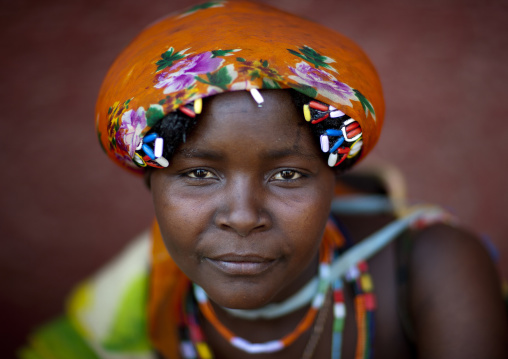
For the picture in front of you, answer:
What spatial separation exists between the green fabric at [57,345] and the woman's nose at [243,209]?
3.41 ft

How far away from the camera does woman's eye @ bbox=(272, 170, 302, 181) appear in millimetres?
1245

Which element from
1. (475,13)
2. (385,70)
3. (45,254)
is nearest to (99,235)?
(45,254)

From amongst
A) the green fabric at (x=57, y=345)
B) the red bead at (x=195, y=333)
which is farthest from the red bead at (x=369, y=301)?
the green fabric at (x=57, y=345)

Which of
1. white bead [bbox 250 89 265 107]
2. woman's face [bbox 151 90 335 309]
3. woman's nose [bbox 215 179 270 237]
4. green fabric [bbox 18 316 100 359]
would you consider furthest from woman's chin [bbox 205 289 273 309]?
green fabric [bbox 18 316 100 359]

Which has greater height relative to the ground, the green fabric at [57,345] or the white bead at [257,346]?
the white bead at [257,346]

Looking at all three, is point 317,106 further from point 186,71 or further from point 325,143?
point 186,71

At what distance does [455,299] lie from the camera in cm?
152

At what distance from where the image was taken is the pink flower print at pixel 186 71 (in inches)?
44.0

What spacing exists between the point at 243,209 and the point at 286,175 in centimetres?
16

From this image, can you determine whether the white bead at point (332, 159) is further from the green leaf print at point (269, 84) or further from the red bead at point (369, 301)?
the red bead at point (369, 301)

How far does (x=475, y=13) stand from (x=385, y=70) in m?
0.53

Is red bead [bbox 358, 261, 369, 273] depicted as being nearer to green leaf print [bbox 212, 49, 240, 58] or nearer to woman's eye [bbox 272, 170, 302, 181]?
woman's eye [bbox 272, 170, 302, 181]

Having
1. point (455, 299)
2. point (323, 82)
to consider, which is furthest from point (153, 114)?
point (455, 299)

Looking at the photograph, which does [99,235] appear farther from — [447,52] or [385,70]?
[447,52]
